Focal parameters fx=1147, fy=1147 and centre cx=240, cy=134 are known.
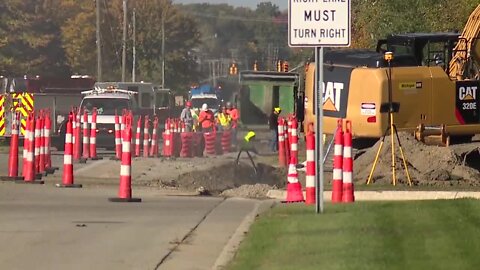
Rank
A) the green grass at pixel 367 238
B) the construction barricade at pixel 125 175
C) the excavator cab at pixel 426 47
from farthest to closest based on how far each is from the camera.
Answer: the excavator cab at pixel 426 47 < the construction barricade at pixel 125 175 < the green grass at pixel 367 238

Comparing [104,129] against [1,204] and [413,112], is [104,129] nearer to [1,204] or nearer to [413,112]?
[413,112]

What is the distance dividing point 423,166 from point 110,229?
1039 centimetres

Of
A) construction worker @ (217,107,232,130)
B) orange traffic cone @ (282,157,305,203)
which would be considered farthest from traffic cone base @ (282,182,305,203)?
construction worker @ (217,107,232,130)

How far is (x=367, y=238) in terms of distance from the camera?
11.9 m

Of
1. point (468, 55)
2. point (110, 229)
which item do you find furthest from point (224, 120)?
point (110, 229)

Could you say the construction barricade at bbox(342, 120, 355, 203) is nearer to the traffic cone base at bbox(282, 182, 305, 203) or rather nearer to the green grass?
the traffic cone base at bbox(282, 182, 305, 203)

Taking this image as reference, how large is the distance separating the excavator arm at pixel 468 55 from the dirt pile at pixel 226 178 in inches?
185

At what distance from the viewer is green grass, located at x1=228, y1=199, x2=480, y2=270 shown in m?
10.4

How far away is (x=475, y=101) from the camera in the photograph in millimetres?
25609

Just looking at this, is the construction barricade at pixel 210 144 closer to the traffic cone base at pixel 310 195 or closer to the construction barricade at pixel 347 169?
the construction barricade at pixel 347 169

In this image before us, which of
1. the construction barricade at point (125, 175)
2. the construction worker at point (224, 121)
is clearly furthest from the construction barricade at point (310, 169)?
the construction worker at point (224, 121)

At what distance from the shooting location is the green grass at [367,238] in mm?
10352

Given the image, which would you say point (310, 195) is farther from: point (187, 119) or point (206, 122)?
point (187, 119)

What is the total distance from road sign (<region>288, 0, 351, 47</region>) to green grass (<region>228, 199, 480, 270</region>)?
2.16 metres
